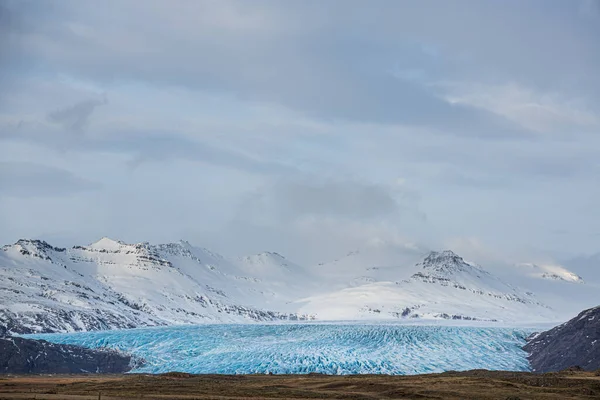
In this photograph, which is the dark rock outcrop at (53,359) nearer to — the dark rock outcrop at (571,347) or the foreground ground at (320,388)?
the foreground ground at (320,388)

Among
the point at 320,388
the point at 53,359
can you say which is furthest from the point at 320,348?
the point at 320,388

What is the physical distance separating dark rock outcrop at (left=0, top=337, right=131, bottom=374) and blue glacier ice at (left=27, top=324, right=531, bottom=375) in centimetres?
623

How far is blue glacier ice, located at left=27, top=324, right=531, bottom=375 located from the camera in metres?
158

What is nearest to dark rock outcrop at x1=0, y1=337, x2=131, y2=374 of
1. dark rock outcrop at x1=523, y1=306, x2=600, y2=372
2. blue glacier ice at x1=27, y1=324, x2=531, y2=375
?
blue glacier ice at x1=27, y1=324, x2=531, y2=375

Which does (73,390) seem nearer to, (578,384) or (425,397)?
(425,397)

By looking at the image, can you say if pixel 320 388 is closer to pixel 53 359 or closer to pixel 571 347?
pixel 571 347

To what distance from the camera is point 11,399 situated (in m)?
76.2

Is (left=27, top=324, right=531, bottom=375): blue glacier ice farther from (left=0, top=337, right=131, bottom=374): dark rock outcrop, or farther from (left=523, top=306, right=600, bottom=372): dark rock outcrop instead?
(left=0, top=337, right=131, bottom=374): dark rock outcrop

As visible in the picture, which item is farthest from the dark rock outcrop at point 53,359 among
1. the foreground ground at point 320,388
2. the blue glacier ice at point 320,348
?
the foreground ground at point 320,388

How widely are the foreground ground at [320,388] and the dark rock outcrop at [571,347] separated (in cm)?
3662

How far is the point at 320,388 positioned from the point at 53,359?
77047mm

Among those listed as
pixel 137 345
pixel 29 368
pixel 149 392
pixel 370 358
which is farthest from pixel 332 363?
pixel 149 392

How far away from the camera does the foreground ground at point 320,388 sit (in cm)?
8962

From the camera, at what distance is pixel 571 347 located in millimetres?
159250
